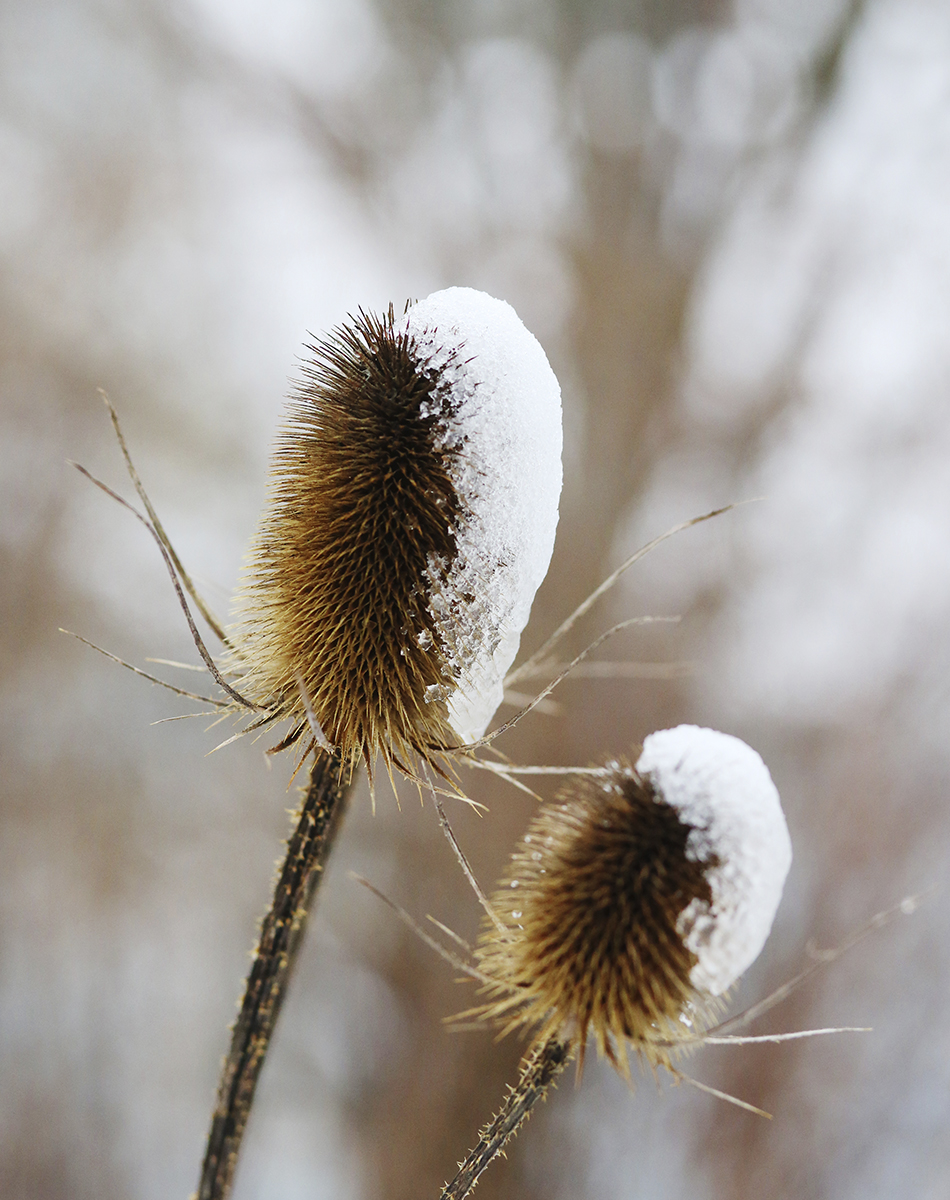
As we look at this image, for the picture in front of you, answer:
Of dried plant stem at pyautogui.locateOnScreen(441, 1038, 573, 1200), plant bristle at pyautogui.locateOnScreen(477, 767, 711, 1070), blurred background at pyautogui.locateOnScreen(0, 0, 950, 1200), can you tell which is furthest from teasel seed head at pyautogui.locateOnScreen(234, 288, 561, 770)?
blurred background at pyautogui.locateOnScreen(0, 0, 950, 1200)

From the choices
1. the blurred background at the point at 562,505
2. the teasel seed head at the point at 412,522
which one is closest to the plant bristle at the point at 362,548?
the teasel seed head at the point at 412,522

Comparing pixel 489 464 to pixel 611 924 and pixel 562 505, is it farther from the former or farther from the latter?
pixel 562 505

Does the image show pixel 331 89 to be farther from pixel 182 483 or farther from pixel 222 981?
pixel 222 981

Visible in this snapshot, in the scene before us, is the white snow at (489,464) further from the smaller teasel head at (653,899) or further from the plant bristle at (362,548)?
the smaller teasel head at (653,899)

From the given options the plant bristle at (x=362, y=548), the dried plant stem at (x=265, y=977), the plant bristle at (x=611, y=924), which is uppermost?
the plant bristle at (x=362, y=548)

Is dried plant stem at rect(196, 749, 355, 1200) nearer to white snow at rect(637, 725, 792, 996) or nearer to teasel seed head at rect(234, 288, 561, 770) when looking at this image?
teasel seed head at rect(234, 288, 561, 770)
